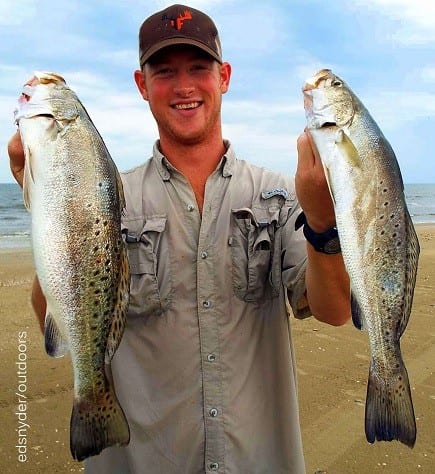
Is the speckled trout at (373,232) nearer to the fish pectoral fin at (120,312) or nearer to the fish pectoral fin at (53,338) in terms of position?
the fish pectoral fin at (120,312)

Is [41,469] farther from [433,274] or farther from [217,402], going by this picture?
[433,274]

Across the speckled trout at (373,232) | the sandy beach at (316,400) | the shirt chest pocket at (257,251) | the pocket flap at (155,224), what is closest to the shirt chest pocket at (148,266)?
the pocket flap at (155,224)

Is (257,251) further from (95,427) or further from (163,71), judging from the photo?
(95,427)

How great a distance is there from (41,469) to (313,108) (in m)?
4.00

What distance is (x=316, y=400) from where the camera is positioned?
6.44m

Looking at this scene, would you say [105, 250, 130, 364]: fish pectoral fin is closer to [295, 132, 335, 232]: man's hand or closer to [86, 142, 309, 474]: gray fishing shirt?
[86, 142, 309, 474]: gray fishing shirt

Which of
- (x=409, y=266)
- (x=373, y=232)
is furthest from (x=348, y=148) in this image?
(x=409, y=266)

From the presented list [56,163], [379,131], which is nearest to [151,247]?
[56,163]

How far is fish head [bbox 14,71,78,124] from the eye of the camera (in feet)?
8.59

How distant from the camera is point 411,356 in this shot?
25.4 feet

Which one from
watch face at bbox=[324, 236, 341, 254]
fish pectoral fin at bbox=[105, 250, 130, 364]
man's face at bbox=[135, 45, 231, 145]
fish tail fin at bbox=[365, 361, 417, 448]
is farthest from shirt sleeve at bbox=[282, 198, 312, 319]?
fish pectoral fin at bbox=[105, 250, 130, 364]

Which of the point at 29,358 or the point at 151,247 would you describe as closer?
the point at 151,247

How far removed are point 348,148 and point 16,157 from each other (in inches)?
58.7

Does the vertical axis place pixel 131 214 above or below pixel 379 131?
below
